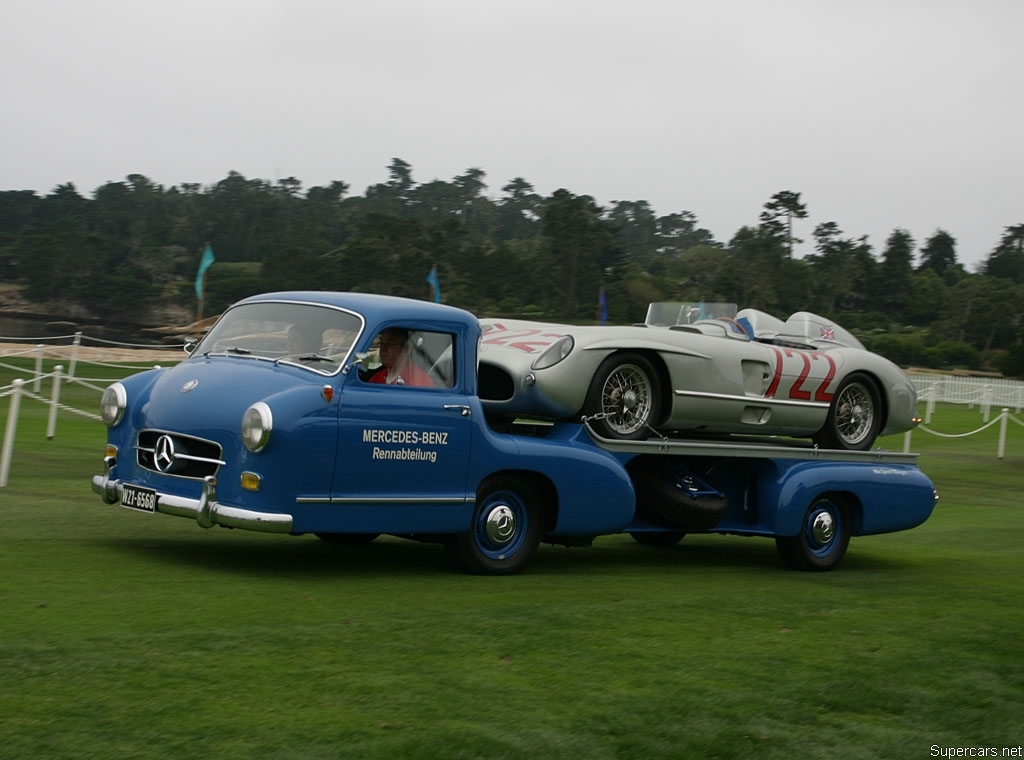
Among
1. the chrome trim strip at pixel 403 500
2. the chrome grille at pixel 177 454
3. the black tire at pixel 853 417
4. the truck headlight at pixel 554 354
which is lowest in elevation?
the chrome trim strip at pixel 403 500

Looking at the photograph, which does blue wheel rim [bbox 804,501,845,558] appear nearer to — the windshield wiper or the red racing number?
the red racing number

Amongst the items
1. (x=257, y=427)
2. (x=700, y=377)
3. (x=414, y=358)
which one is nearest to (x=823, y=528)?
(x=700, y=377)

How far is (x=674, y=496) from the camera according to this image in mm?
10234

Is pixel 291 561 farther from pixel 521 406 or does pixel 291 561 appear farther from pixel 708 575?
pixel 708 575

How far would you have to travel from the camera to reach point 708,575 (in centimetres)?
1018

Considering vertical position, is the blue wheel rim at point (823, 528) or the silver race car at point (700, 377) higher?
the silver race car at point (700, 377)

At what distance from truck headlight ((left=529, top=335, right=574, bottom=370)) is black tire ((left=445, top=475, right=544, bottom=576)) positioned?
2.84ft

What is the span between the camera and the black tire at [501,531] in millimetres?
9078

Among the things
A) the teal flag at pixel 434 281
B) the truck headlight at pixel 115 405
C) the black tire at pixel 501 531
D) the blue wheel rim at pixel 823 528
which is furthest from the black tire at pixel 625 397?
the teal flag at pixel 434 281

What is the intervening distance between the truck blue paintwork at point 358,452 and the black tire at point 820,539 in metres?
0.99

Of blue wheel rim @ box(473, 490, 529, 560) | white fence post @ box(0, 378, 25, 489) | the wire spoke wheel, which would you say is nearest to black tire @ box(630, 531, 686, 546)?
the wire spoke wheel

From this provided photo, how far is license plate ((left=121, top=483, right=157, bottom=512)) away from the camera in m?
8.39

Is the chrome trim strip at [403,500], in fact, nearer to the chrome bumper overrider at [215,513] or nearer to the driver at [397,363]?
the chrome bumper overrider at [215,513]

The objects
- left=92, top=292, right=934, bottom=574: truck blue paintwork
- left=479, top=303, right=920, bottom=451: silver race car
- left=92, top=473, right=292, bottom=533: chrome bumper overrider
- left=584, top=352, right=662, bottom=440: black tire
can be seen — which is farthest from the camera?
left=584, top=352, right=662, bottom=440: black tire
